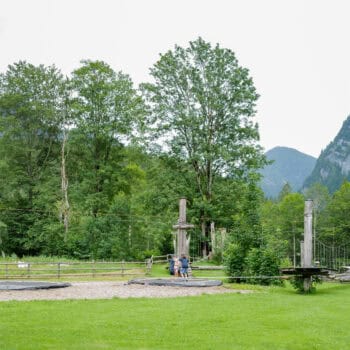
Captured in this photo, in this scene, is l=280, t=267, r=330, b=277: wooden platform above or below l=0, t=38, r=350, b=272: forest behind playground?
below

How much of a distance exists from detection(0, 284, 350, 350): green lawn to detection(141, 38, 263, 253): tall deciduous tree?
2054cm

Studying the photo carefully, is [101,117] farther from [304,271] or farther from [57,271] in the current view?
[304,271]

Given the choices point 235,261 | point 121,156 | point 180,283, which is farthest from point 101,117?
point 180,283

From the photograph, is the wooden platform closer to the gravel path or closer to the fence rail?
the gravel path

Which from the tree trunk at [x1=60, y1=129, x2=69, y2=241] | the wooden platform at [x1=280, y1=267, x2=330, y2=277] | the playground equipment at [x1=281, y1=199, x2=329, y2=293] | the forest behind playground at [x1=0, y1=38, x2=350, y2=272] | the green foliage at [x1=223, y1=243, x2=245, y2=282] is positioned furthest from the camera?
the tree trunk at [x1=60, y1=129, x2=69, y2=241]

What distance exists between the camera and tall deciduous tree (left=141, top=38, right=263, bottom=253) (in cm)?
3547

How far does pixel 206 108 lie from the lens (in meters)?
35.9

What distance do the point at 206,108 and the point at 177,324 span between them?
2627 centimetres

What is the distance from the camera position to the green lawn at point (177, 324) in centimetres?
898

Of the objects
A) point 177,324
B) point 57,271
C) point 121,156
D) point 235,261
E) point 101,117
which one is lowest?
point 57,271

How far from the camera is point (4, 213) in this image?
1645 inches

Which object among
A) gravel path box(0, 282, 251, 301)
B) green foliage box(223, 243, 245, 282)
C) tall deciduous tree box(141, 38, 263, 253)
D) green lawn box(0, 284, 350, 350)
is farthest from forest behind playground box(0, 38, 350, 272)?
green lawn box(0, 284, 350, 350)

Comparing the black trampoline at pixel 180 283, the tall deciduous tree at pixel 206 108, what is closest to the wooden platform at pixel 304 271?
the black trampoline at pixel 180 283

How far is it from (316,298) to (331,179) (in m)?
178
